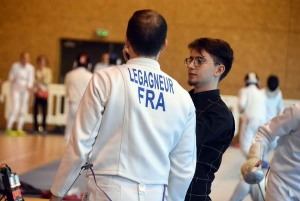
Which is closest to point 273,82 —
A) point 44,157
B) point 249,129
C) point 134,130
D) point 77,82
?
point 249,129

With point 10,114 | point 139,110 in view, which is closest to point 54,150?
point 10,114

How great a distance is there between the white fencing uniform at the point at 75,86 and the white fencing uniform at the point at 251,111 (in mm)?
3213

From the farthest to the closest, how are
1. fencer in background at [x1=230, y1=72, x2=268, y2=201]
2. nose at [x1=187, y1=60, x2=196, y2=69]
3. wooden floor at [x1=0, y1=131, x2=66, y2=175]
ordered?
fencer in background at [x1=230, y1=72, x2=268, y2=201], wooden floor at [x1=0, y1=131, x2=66, y2=175], nose at [x1=187, y1=60, x2=196, y2=69]

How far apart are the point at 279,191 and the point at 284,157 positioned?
22cm

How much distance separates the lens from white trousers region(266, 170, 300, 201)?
12.0 feet

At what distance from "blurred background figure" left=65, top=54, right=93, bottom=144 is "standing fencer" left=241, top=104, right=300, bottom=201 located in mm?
5432

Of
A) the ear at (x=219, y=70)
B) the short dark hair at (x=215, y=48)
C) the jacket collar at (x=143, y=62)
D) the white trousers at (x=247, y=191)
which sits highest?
the short dark hair at (x=215, y=48)

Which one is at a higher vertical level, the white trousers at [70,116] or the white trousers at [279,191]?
the white trousers at [279,191]

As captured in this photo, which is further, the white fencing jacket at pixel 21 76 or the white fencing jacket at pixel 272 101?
the white fencing jacket at pixel 21 76

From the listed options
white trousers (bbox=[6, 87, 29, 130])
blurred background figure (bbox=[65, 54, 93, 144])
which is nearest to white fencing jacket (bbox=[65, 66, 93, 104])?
blurred background figure (bbox=[65, 54, 93, 144])

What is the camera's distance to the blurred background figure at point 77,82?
888 centimetres

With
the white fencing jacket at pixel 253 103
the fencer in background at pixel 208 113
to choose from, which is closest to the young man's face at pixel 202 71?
the fencer in background at pixel 208 113

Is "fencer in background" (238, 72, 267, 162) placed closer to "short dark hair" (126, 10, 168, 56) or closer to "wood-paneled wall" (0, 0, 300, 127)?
"wood-paneled wall" (0, 0, 300, 127)

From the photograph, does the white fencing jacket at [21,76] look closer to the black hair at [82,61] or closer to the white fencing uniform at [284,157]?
the black hair at [82,61]
